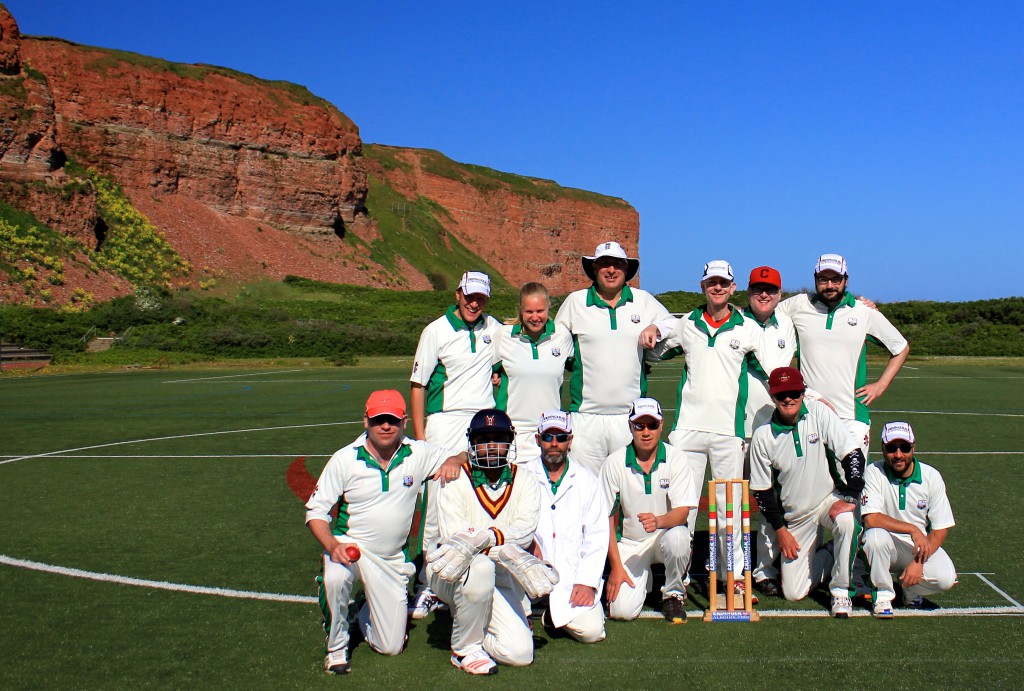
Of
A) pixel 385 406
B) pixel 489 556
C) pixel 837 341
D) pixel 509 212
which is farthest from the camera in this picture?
pixel 509 212

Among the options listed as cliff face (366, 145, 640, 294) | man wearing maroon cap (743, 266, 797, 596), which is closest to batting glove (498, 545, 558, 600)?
man wearing maroon cap (743, 266, 797, 596)

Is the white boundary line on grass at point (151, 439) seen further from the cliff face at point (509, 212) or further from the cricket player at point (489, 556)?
the cliff face at point (509, 212)

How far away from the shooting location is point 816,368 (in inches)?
256

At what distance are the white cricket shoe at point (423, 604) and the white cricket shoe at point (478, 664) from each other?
0.87 metres

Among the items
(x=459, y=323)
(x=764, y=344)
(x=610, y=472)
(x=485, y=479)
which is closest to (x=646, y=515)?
(x=610, y=472)

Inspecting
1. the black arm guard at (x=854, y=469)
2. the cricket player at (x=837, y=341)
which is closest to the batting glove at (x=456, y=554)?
the black arm guard at (x=854, y=469)

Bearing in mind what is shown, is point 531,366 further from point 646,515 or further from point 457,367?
point 646,515

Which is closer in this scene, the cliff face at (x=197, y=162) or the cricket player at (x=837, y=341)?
the cricket player at (x=837, y=341)

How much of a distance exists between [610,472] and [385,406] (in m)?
1.55

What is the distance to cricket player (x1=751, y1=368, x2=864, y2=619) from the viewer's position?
5.68 m

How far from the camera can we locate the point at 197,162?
6869cm

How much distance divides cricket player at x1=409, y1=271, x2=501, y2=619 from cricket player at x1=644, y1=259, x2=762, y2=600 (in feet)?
3.85

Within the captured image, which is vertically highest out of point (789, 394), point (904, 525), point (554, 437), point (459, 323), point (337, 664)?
point (459, 323)

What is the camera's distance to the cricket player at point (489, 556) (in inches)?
184
